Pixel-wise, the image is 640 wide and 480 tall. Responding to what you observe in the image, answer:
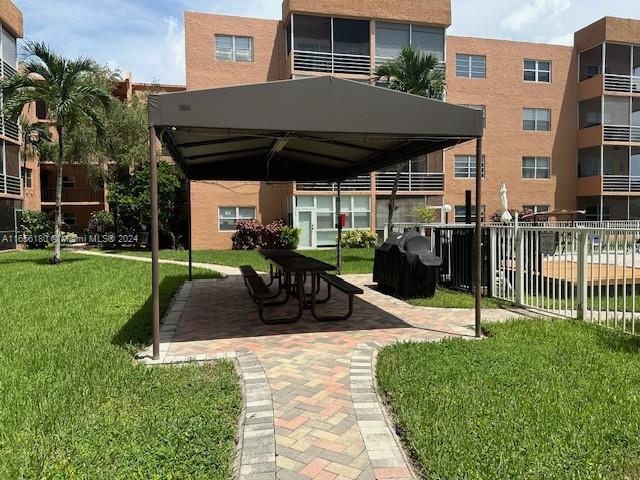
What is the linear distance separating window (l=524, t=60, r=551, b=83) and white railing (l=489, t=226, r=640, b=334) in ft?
72.5

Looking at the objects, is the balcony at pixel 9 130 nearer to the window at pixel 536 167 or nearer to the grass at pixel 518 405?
the grass at pixel 518 405

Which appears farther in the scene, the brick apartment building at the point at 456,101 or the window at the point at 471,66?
the window at the point at 471,66

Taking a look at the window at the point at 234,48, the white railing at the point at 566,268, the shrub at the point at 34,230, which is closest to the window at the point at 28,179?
the shrub at the point at 34,230

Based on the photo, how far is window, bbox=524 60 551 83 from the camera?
2889cm

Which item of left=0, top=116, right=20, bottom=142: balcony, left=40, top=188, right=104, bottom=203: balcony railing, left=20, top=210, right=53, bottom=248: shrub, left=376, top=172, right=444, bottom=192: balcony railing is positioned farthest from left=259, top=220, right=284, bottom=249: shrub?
left=40, top=188, right=104, bottom=203: balcony railing

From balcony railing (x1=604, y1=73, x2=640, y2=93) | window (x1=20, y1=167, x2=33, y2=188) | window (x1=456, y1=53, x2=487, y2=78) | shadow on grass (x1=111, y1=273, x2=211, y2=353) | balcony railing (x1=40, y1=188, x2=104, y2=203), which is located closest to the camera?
shadow on grass (x1=111, y1=273, x2=211, y2=353)

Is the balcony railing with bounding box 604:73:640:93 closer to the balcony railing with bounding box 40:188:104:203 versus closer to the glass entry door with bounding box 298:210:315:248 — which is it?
the glass entry door with bounding box 298:210:315:248

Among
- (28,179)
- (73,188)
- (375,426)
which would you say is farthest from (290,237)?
(375,426)

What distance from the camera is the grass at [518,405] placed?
3.13 m

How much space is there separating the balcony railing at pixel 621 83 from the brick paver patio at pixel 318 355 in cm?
2593

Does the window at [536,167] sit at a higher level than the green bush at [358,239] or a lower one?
higher

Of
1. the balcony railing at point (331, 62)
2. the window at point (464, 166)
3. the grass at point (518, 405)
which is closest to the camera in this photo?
the grass at point (518, 405)

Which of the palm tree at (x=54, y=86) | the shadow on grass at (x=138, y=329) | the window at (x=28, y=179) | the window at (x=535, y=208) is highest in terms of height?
the palm tree at (x=54, y=86)

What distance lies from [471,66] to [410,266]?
73.1ft
